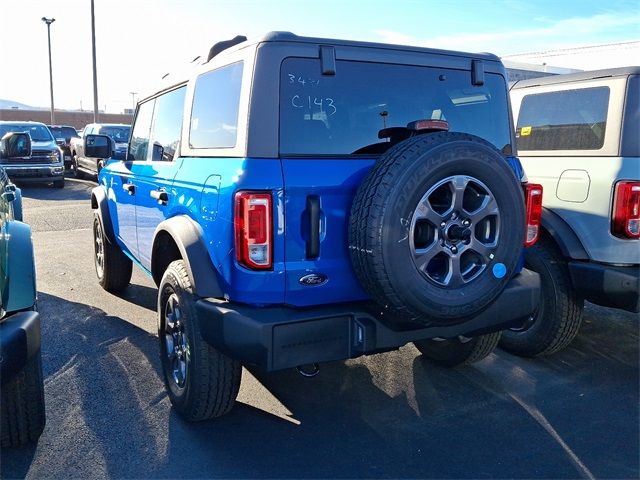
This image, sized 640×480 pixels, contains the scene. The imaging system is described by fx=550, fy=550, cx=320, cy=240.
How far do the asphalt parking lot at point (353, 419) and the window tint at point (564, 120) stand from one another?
165 cm

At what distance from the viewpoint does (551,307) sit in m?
4.04

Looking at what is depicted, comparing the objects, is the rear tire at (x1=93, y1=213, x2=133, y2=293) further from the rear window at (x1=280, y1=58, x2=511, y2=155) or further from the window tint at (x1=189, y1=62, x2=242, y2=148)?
the rear window at (x1=280, y1=58, x2=511, y2=155)

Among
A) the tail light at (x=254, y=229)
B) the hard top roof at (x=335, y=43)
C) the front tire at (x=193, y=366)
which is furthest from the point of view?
the front tire at (x=193, y=366)

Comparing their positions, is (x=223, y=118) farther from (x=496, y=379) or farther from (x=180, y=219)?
(x=496, y=379)

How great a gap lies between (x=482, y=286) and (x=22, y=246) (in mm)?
2499

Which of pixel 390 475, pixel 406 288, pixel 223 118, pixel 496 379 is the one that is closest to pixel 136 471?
pixel 390 475

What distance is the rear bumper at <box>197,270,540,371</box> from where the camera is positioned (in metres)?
2.49

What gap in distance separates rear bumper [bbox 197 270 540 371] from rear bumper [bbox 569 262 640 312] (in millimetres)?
1361

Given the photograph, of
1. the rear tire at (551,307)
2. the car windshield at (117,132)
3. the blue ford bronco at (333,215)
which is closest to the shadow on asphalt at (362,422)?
the rear tire at (551,307)

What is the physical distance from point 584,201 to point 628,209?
310 millimetres

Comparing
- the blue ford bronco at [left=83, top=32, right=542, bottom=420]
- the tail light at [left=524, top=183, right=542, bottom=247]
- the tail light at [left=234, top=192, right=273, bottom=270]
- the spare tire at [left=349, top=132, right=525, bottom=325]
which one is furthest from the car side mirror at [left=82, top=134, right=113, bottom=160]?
the tail light at [left=524, top=183, right=542, bottom=247]

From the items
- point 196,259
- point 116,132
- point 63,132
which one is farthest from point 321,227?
point 63,132

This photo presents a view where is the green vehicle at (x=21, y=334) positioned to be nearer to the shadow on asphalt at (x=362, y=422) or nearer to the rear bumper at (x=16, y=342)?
the rear bumper at (x=16, y=342)

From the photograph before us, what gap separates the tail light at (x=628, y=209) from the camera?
3582 millimetres
